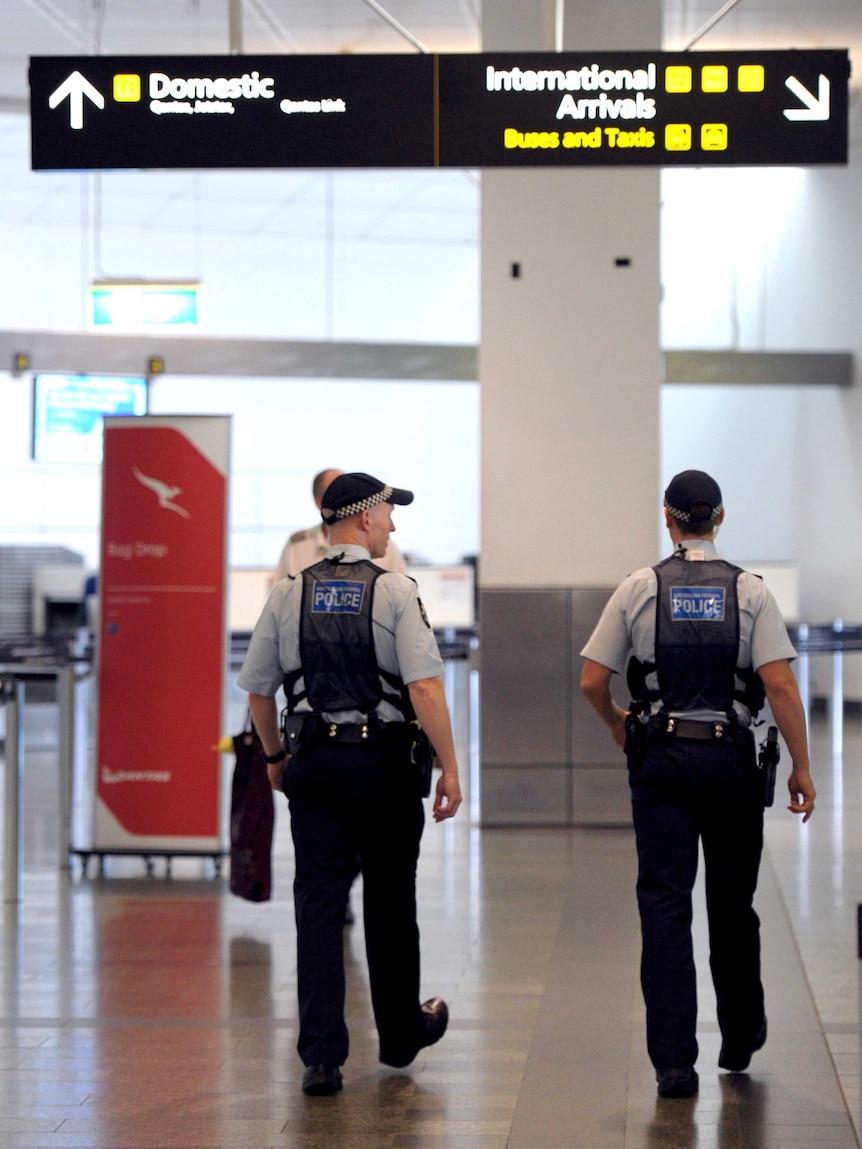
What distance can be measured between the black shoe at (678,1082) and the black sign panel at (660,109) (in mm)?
2730

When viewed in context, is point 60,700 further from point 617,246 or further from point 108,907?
point 617,246

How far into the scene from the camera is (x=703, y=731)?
3.53 meters

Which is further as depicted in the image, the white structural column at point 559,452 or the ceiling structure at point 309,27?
the ceiling structure at point 309,27

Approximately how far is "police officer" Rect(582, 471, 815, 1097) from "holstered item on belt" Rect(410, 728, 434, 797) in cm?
47

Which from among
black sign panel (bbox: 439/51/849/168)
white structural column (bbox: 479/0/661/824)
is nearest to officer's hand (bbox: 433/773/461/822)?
black sign panel (bbox: 439/51/849/168)

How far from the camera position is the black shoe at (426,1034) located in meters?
3.74

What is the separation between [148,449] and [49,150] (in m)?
1.57

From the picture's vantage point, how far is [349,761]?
355cm

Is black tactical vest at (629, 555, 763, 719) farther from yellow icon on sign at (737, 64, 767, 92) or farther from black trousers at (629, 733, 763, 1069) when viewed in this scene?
yellow icon on sign at (737, 64, 767, 92)

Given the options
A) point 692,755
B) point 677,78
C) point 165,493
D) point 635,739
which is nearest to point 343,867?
point 635,739

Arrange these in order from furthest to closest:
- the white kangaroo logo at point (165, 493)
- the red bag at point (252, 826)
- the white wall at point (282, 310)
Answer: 1. the white wall at point (282, 310)
2. the white kangaroo logo at point (165, 493)
3. the red bag at point (252, 826)

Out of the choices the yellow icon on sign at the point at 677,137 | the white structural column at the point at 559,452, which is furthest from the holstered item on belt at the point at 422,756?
the white structural column at the point at 559,452

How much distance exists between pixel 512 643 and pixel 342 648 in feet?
13.4

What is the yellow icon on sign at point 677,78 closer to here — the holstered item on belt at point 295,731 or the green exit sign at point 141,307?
the holstered item on belt at point 295,731
